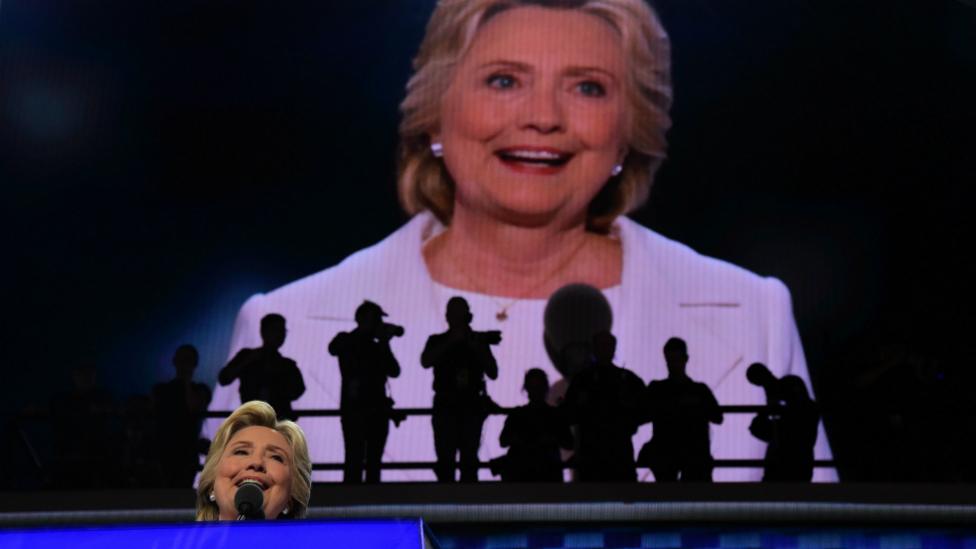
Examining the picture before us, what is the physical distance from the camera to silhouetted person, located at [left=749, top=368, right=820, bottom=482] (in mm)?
6051

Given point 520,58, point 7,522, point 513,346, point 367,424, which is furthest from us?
point 520,58

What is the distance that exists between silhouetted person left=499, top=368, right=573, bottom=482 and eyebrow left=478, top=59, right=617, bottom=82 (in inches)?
69.1

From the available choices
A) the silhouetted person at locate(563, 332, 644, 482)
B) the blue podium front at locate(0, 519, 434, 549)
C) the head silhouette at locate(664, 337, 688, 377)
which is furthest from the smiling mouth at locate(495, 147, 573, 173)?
the blue podium front at locate(0, 519, 434, 549)

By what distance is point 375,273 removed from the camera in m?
6.79

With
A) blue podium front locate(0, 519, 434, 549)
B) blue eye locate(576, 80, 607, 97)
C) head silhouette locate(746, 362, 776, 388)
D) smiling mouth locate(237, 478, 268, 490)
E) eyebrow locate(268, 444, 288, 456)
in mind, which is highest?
blue eye locate(576, 80, 607, 97)

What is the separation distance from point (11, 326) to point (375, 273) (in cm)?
173

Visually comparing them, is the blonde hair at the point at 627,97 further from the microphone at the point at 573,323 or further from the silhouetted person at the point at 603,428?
the silhouetted person at the point at 603,428

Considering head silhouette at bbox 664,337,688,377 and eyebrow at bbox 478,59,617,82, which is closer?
head silhouette at bbox 664,337,688,377

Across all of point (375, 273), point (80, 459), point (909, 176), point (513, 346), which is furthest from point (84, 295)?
point (909, 176)

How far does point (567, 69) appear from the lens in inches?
272

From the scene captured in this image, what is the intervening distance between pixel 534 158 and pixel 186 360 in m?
1.90

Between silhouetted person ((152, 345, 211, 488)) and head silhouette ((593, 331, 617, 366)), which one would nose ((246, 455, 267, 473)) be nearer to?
head silhouette ((593, 331, 617, 366))

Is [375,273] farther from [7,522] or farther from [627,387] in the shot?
[7,522]

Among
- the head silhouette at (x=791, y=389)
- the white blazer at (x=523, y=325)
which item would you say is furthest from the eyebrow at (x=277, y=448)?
the head silhouette at (x=791, y=389)
